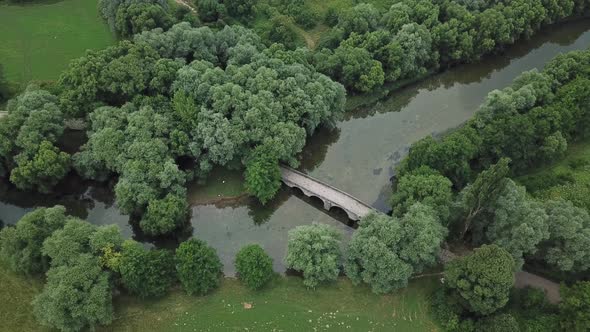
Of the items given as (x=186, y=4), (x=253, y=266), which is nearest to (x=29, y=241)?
(x=253, y=266)

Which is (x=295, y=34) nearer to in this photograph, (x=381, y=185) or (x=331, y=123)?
(x=331, y=123)

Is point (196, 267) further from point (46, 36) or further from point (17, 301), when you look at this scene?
point (46, 36)

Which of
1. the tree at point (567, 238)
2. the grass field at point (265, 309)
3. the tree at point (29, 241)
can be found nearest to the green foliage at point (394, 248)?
the grass field at point (265, 309)

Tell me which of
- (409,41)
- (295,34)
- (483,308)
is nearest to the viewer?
(483,308)

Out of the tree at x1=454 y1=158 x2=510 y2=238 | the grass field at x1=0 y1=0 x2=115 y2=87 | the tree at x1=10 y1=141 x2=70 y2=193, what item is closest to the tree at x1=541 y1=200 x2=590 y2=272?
the tree at x1=454 y1=158 x2=510 y2=238

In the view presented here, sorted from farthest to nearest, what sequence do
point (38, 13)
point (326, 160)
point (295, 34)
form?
1. point (38, 13)
2. point (295, 34)
3. point (326, 160)

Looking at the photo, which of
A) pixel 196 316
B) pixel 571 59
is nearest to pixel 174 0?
pixel 196 316

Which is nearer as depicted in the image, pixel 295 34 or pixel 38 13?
pixel 295 34

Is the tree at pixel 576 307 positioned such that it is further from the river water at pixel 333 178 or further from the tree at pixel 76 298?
the tree at pixel 76 298
